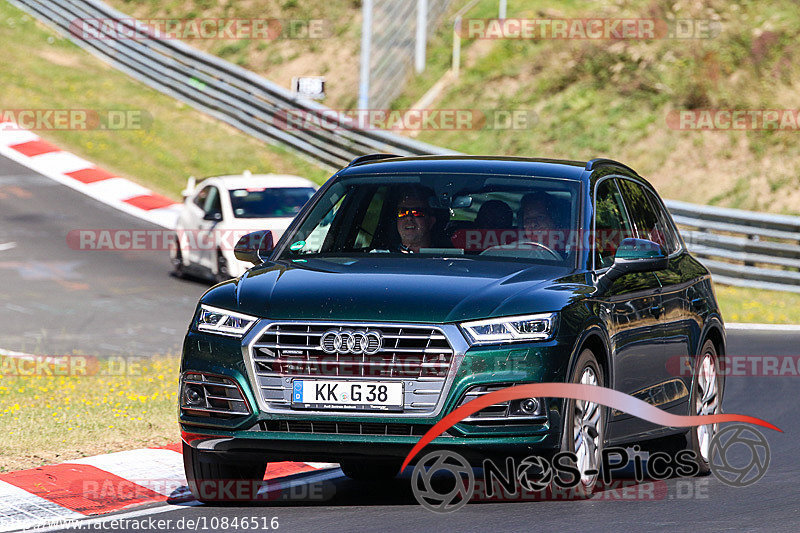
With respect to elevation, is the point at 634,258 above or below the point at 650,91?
below

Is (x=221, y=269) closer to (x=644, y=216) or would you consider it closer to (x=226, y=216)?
(x=226, y=216)

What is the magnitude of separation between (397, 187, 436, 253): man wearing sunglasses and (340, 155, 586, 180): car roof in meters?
0.25

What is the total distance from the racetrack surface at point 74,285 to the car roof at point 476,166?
624cm

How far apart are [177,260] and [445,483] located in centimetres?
1312

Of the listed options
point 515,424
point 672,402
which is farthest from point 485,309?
point 672,402

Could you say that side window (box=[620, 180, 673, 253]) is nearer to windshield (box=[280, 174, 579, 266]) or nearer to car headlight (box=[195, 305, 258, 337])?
windshield (box=[280, 174, 579, 266])

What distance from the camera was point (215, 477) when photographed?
7.50 meters

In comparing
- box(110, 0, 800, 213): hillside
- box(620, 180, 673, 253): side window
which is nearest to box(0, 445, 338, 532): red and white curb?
box(620, 180, 673, 253): side window

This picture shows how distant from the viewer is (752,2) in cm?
3017

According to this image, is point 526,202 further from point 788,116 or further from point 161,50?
point 161,50

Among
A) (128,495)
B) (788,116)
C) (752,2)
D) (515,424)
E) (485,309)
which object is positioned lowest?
(128,495)

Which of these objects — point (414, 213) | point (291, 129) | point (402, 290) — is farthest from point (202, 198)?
point (402, 290)

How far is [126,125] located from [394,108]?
233 inches

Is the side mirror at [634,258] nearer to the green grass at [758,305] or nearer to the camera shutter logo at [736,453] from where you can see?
the camera shutter logo at [736,453]
